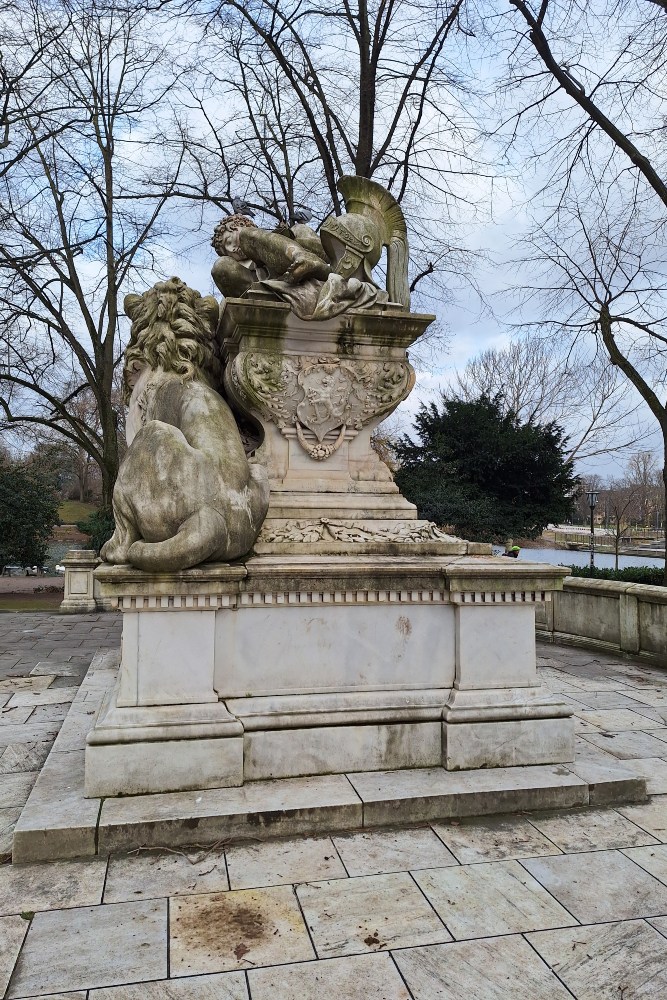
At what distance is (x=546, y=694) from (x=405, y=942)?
1.78 m

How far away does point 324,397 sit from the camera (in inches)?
166

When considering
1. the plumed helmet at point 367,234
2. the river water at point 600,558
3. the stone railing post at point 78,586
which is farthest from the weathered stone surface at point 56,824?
the river water at point 600,558

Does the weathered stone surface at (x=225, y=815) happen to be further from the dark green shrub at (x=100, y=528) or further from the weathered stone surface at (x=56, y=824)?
the dark green shrub at (x=100, y=528)

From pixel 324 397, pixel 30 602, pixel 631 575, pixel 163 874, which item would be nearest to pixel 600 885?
pixel 163 874

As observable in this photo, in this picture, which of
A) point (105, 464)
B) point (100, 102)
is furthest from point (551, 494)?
point (100, 102)

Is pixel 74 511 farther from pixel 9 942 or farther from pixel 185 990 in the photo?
pixel 185 990

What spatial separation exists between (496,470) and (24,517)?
12.6 meters

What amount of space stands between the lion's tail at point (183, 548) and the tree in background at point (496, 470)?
14798 millimetres

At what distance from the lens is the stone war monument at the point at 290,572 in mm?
3373

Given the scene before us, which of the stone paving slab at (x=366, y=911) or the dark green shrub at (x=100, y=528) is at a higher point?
the dark green shrub at (x=100, y=528)

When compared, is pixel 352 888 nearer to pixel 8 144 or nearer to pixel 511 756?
pixel 511 756

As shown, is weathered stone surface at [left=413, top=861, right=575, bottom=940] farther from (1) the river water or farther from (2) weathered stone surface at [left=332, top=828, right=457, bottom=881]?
(1) the river water

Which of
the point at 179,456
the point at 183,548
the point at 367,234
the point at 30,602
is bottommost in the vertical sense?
the point at 30,602

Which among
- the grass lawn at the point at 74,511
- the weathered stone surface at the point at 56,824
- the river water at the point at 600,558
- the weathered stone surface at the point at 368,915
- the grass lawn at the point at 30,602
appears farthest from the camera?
the grass lawn at the point at 74,511
